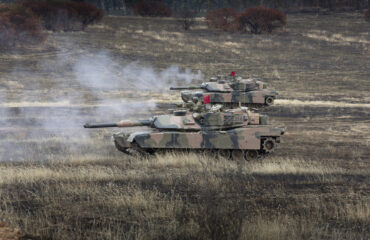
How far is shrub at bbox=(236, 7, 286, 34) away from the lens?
65.1 meters

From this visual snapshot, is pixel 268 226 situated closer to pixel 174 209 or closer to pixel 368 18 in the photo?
pixel 174 209

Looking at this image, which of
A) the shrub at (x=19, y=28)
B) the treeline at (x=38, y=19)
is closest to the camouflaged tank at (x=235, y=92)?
the shrub at (x=19, y=28)

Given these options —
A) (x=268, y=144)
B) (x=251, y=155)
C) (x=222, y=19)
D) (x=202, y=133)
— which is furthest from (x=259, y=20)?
(x=202, y=133)

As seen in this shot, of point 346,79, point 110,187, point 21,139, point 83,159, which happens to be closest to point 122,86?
point 346,79

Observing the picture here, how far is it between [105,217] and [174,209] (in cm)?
137

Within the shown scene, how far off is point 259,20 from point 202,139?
50.0 m

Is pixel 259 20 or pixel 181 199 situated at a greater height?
pixel 259 20

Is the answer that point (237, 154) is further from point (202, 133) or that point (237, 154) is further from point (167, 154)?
point (167, 154)

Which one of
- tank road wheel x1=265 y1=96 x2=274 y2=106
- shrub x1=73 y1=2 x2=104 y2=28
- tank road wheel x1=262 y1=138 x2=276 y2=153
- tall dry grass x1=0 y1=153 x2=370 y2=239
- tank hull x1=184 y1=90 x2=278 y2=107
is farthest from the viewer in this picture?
shrub x1=73 y1=2 x2=104 y2=28

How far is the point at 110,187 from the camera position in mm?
13352

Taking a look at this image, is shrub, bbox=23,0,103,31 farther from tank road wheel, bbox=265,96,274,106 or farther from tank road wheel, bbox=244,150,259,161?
tank road wheel, bbox=244,150,259,161

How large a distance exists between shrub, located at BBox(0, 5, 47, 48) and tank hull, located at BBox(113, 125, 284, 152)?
36069mm

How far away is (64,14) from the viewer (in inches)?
2357

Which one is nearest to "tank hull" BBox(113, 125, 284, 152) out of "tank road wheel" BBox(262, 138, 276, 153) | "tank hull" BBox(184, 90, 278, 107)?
"tank road wheel" BBox(262, 138, 276, 153)
